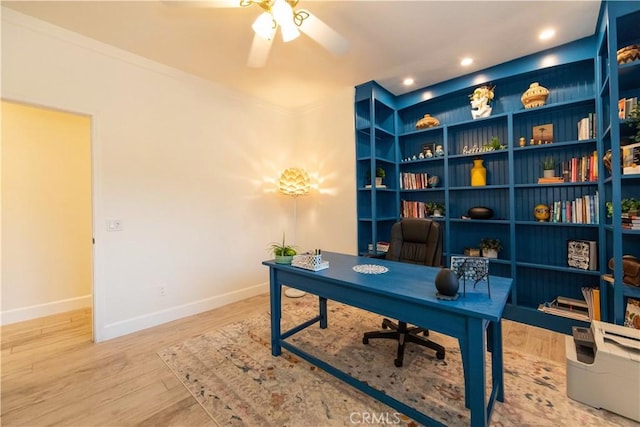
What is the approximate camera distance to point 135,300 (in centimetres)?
270

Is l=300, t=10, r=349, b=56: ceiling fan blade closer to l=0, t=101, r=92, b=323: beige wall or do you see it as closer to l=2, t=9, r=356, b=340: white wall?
l=2, t=9, r=356, b=340: white wall

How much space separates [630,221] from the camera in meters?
1.93

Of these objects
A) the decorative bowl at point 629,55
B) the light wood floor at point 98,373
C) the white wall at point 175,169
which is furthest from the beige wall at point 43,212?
the decorative bowl at point 629,55

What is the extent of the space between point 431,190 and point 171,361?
3328 millimetres

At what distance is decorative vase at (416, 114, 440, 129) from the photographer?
3.43 m

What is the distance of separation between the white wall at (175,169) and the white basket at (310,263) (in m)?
1.71

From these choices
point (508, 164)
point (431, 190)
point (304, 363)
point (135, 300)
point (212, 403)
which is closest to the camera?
point (212, 403)

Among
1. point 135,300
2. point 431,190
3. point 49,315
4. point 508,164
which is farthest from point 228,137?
point 508,164

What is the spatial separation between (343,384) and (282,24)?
2439 millimetres

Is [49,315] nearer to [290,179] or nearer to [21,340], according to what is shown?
[21,340]

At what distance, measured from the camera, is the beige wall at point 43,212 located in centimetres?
295

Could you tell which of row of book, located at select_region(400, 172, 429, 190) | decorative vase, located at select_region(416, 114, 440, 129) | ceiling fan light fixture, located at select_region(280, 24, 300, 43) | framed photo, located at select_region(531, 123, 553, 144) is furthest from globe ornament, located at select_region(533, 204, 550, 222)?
ceiling fan light fixture, located at select_region(280, 24, 300, 43)

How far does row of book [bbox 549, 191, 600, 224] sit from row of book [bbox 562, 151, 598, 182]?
182 mm

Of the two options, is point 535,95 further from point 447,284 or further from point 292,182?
point 292,182
